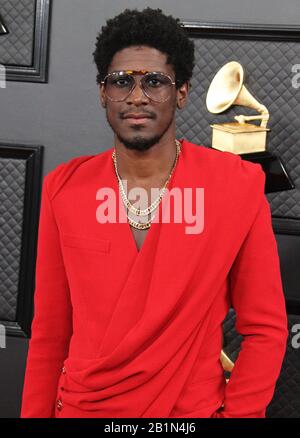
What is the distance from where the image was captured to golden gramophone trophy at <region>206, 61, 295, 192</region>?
1908mm

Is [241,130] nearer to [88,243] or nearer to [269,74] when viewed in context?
[269,74]

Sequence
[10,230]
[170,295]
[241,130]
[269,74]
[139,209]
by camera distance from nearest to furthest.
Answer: [170,295], [139,209], [241,130], [269,74], [10,230]

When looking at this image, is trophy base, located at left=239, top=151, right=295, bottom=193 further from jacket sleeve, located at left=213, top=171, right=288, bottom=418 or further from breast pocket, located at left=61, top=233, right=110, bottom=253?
breast pocket, located at left=61, top=233, right=110, bottom=253

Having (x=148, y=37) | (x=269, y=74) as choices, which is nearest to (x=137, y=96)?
(x=148, y=37)

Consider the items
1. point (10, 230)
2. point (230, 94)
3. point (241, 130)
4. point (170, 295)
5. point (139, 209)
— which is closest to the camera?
point (170, 295)

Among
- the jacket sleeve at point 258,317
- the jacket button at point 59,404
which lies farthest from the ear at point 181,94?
the jacket button at point 59,404

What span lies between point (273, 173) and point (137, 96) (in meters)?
0.74

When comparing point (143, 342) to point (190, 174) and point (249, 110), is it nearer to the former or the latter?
point (190, 174)

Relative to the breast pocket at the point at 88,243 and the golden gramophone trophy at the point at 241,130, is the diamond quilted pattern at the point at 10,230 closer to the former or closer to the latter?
the golden gramophone trophy at the point at 241,130

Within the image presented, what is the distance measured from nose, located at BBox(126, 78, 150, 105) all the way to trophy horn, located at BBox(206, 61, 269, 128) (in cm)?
67

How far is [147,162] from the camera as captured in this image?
4.58ft

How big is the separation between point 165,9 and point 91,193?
97 cm

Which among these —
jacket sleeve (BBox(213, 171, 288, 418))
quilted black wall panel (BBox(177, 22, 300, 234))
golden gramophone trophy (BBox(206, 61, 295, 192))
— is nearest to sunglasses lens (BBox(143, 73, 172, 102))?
jacket sleeve (BBox(213, 171, 288, 418))
